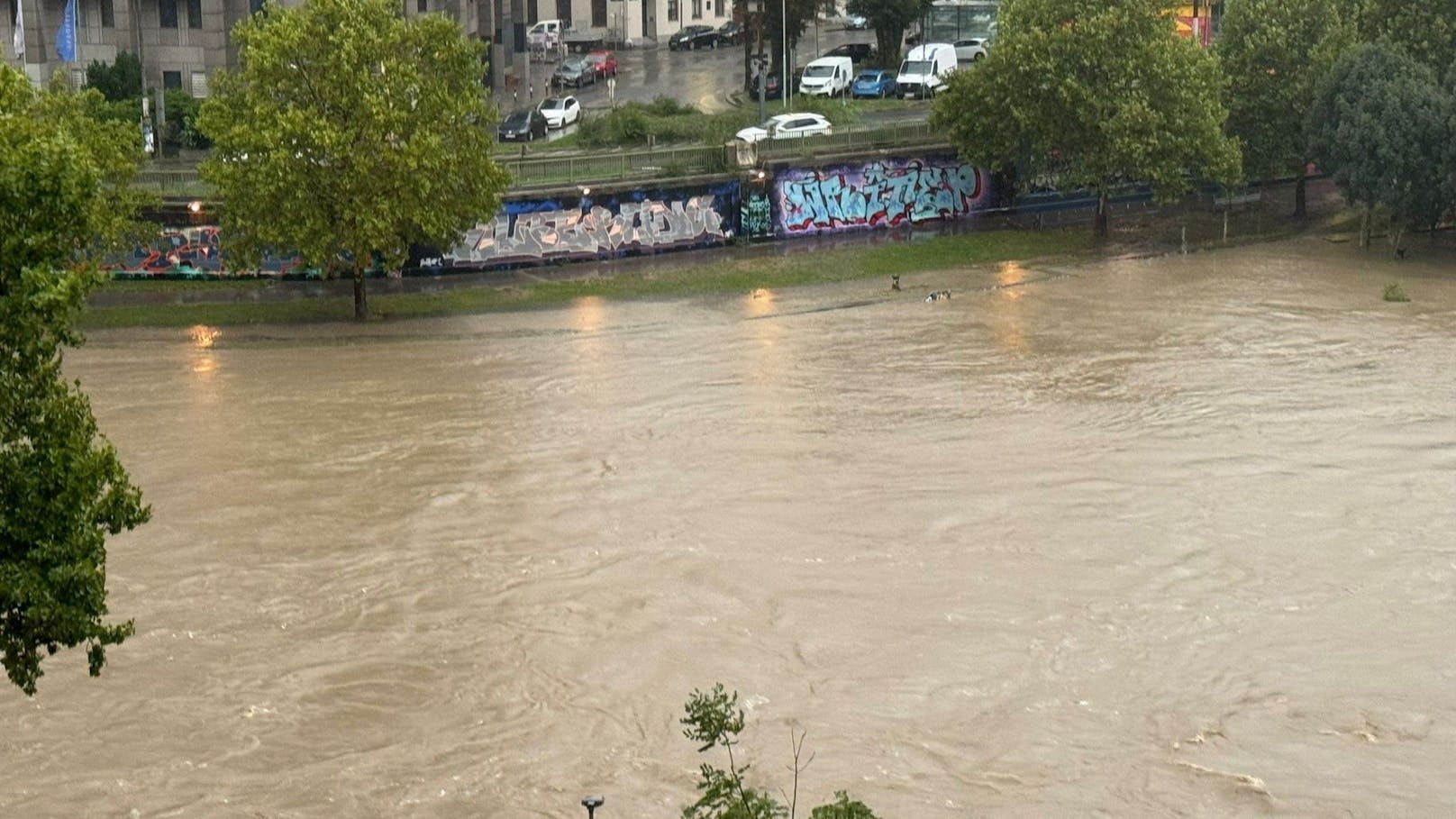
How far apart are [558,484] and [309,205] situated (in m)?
13.1

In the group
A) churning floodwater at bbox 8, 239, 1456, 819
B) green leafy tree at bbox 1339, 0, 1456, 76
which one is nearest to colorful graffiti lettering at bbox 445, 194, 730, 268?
churning floodwater at bbox 8, 239, 1456, 819

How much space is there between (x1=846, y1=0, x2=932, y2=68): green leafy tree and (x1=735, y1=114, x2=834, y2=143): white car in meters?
14.4

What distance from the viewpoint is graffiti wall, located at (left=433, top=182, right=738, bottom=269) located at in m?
47.2

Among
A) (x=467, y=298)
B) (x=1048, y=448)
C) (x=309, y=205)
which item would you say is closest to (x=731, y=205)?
(x=467, y=298)

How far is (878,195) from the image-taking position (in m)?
53.1

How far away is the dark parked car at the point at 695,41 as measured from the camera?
260ft

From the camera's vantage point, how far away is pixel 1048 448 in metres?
30.8

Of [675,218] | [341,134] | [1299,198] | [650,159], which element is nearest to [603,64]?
[650,159]

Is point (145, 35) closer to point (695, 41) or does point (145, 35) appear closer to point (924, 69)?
point (924, 69)

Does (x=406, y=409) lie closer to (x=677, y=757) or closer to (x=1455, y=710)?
(x=677, y=757)

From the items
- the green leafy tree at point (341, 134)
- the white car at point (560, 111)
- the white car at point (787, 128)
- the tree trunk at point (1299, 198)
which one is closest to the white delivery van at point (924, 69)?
the white car at point (787, 128)

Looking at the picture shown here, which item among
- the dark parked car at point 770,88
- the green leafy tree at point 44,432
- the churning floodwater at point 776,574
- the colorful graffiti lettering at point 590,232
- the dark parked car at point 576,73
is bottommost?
the churning floodwater at point 776,574

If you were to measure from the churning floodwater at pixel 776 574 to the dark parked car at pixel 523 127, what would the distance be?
52.3ft

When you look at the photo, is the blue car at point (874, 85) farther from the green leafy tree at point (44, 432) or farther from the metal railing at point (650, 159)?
the green leafy tree at point (44, 432)
